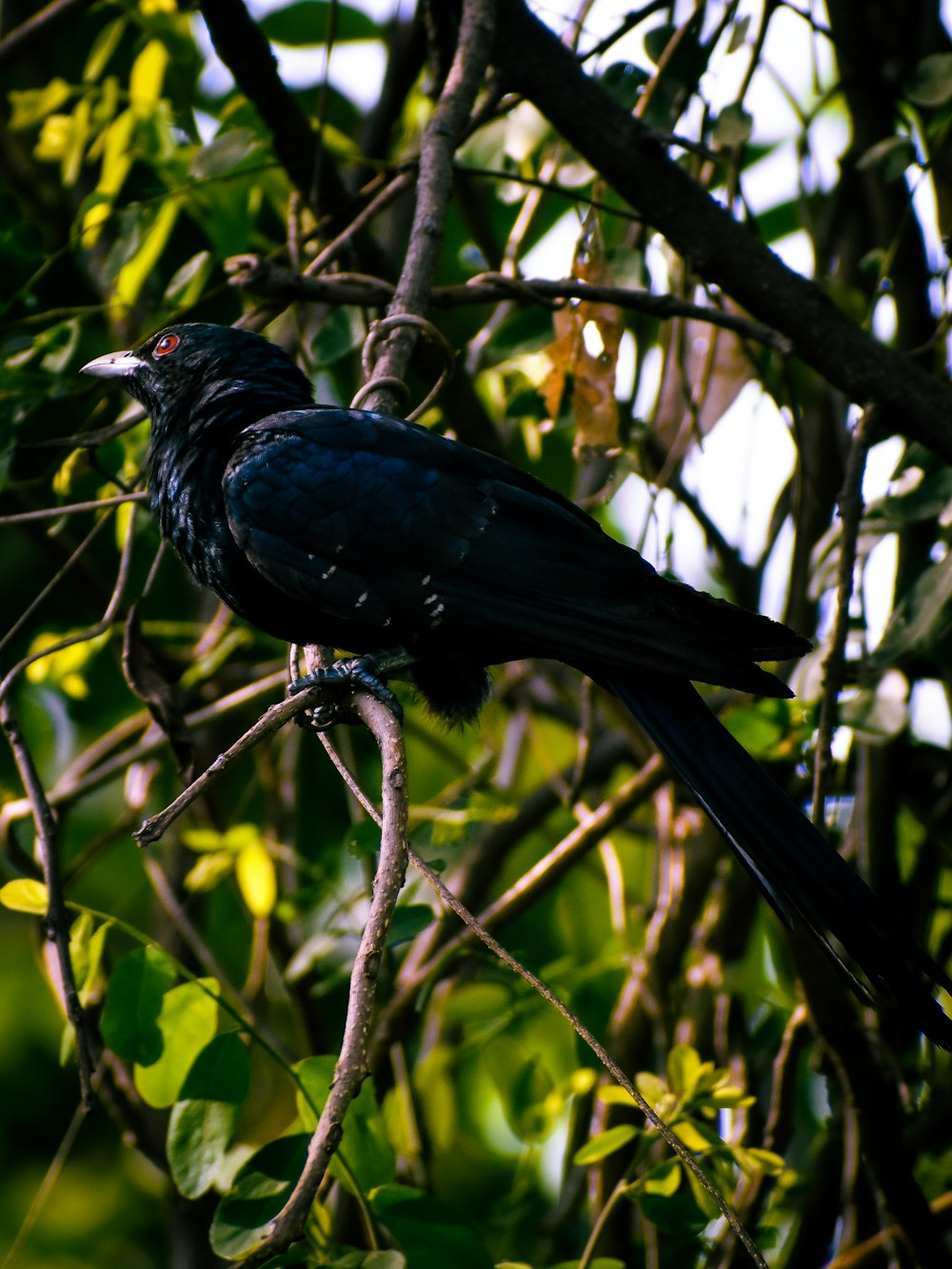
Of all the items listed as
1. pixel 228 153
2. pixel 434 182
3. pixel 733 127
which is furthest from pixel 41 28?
pixel 733 127

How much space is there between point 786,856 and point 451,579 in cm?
95

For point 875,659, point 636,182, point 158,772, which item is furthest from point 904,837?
point 158,772

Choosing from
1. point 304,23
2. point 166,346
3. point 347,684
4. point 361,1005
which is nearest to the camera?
point 361,1005

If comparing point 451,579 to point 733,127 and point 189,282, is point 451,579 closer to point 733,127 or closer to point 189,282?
point 189,282

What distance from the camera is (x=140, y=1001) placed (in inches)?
92.1

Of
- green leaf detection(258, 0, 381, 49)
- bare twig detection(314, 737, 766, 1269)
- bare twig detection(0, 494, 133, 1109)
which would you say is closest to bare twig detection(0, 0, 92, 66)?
green leaf detection(258, 0, 381, 49)

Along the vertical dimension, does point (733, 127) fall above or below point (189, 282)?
above

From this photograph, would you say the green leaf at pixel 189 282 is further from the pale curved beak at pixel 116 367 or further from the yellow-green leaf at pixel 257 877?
the yellow-green leaf at pixel 257 877

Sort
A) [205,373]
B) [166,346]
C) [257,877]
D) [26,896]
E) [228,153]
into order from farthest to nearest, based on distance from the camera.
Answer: [257,877], [166,346], [205,373], [228,153], [26,896]

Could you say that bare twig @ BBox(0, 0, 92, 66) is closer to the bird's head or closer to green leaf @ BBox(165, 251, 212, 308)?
green leaf @ BBox(165, 251, 212, 308)

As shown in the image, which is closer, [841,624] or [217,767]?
[217,767]

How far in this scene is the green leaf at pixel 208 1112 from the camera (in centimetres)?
229

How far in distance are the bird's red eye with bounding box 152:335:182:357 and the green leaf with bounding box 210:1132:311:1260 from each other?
6.88ft

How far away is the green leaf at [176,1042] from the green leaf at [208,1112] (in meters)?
0.05
